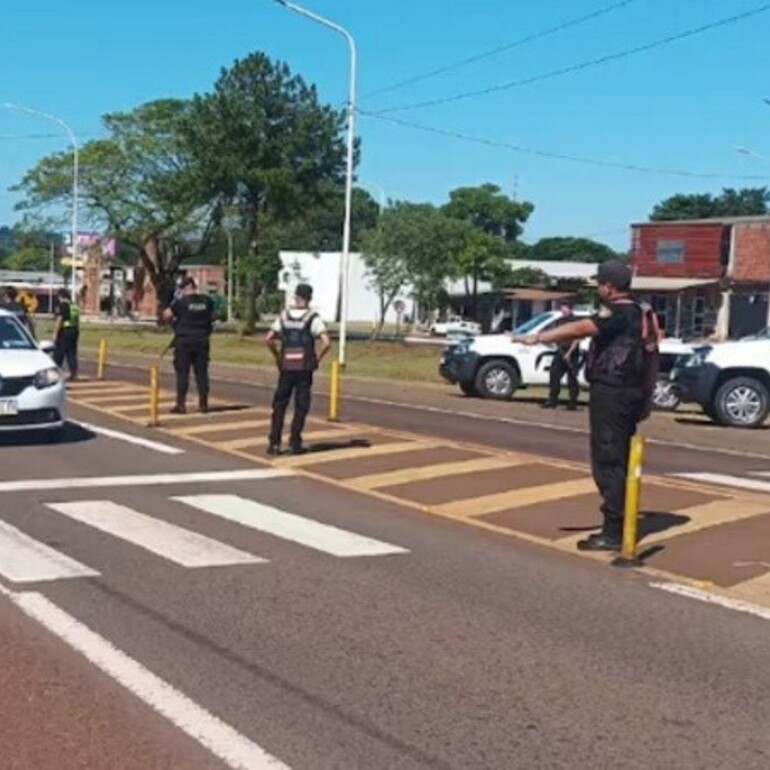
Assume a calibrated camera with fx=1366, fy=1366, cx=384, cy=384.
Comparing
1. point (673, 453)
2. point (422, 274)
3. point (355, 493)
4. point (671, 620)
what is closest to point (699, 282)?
point (422, 274)

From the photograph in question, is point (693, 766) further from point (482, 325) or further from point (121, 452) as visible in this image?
point (482, 325)

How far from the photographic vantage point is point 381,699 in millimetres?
Result: 5609

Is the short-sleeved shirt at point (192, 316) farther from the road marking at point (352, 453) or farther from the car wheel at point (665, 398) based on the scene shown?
the car wheel at point (665, 398)

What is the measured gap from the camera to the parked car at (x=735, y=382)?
20391 millimetres

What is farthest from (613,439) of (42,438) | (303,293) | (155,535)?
(42,438)

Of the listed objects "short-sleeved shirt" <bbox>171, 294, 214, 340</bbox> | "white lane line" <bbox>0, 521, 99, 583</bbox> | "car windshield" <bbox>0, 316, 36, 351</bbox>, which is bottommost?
"white lane line" <bbox>0, 521, 99, 583</bbox>

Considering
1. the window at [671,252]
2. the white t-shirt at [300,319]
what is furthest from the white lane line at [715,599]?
the window at [671,252]

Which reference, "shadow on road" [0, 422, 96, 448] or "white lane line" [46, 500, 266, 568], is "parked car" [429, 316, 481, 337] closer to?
"shadow on road" [0, 422, 96, 448]

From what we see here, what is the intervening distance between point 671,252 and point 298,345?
52.6 meters

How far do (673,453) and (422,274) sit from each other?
53.7 meters

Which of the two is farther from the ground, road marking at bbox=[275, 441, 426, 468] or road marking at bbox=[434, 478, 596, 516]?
road marking at bbox=[434, 478, 596, 516]

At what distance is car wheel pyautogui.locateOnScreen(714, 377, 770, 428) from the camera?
2045cm

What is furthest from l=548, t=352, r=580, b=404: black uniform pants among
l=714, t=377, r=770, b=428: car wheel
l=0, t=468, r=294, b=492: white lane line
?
l=0, t=468, r=294, b=492: white lane line

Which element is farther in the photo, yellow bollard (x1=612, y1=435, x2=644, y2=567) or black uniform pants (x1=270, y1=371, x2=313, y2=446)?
black uniform pants (x1=270, y1=371, x2=313, y2=446)
